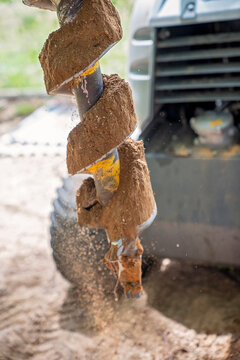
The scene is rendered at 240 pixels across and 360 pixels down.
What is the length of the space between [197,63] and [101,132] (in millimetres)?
959

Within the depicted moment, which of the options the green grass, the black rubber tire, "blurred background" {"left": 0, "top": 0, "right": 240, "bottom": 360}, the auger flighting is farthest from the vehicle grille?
the green grass

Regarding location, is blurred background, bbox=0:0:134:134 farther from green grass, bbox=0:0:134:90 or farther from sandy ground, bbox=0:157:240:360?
sandy ground, bbox=0:157:240:360

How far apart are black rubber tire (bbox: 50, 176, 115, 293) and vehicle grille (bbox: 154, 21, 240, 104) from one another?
1.53 feet

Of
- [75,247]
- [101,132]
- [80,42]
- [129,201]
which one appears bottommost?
[75,247]

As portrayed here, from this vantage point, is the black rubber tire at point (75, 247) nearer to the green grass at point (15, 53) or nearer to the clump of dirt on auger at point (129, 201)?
the clump of dirt on auger at point (129, 201)

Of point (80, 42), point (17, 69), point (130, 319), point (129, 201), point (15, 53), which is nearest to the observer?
point (80, 42)

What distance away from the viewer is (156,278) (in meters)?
1.59

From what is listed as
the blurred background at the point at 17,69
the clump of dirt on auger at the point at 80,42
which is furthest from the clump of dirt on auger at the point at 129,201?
the blurred background at the point at 17,69

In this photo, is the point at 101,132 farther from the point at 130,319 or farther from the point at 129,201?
the point at 130,319

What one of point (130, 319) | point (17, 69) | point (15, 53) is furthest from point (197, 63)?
point (15, 53)

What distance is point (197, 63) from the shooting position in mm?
1523

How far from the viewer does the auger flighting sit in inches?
24.4

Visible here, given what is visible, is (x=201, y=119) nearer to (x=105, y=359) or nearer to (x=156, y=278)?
(x=156, y=278)

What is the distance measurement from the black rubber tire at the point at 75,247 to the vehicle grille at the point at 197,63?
47cm
